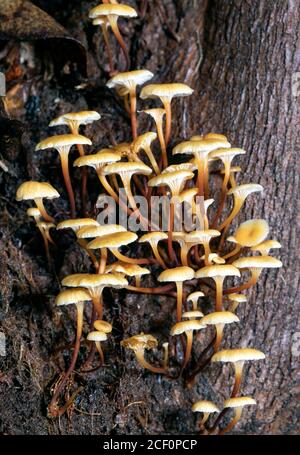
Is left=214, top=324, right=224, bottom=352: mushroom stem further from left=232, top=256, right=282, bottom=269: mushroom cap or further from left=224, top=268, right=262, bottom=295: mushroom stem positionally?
left=232, top=256, right=282, bottom=269: mushroom cap

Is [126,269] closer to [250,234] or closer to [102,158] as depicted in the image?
[102,158]

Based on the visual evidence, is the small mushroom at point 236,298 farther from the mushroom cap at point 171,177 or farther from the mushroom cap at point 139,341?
the mushroom cap at point 171,177

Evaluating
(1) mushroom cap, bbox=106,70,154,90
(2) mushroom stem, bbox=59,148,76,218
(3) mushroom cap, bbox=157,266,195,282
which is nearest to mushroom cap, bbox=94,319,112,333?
(3) mushroom cap, bbox=157,266,195,282

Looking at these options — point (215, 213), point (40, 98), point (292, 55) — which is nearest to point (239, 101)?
point (292, 55)

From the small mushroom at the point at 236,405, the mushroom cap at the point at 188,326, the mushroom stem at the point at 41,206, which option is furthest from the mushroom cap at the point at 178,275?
the mushroom stem at the point at 41,206

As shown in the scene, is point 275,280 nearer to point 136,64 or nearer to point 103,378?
point 103,378

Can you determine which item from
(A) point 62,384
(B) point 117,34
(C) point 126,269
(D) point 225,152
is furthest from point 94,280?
(B) point 117,34

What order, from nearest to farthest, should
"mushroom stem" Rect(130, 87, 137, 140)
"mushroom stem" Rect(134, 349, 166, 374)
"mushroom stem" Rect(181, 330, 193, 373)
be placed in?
"mushroom stem" Rect(181, 330, 193, 373), "mushroom stem" Rect(134, 349, 166, 374), "mushroom stem" Rect(130, 87, 137, 140)
